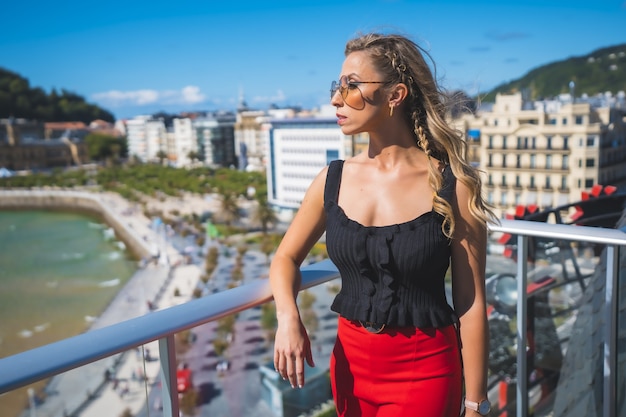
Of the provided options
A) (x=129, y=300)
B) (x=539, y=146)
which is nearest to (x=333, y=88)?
(x=539, y=146)

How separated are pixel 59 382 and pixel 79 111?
72562 millimetres

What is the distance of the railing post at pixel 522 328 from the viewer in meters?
1.25

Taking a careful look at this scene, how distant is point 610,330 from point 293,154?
4032 centimetres

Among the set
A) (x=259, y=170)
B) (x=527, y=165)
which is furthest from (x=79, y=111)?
(x=527, y=165)

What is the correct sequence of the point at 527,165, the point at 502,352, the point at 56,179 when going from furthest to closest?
the point at 56,179 < the point at 527,165 < the point at 502,352

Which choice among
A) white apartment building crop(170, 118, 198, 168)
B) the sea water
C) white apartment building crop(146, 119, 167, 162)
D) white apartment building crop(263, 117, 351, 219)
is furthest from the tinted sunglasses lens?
white apartment building crop(146, 119, 167, 162)

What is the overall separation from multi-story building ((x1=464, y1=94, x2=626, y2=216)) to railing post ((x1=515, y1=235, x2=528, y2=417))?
773 inches

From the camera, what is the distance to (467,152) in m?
0.88

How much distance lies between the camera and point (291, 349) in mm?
816

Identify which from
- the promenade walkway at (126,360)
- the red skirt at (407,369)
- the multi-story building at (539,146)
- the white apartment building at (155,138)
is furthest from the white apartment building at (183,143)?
the red skirt at (407,369)

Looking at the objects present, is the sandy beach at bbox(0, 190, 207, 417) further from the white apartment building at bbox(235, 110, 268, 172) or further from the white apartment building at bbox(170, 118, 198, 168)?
the white apartment building at bbox(170, 118, 198, 168)

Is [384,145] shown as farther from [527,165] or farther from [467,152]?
[527,165]

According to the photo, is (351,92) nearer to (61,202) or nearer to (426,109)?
(426,109)

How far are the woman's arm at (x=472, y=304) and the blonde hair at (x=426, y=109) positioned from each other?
0.03 metres
